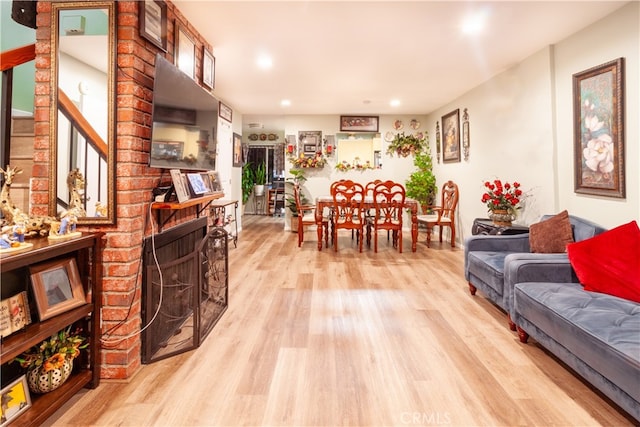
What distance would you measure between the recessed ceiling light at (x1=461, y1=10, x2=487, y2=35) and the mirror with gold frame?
8.42 feet

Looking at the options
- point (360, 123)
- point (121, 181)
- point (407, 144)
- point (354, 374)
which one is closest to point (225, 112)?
point (360, 123)

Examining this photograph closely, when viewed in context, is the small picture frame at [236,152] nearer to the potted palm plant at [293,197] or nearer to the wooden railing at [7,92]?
the potted palm plant at [293,197]

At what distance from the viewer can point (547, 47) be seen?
3.31 meters

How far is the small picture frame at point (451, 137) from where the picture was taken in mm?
5475

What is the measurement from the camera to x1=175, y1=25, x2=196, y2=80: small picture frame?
2412mm

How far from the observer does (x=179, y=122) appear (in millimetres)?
2107

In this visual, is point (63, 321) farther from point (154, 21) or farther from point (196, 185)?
point (154, 21)

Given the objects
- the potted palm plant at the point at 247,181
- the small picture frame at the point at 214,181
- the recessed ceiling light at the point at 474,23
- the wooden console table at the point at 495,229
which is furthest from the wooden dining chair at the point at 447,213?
the potted palm plant at the point at 247,181

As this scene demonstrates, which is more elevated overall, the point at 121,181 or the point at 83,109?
the point at 83,109

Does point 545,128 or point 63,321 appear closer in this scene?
point 63,321

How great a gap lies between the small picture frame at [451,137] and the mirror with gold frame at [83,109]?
5.04 metres

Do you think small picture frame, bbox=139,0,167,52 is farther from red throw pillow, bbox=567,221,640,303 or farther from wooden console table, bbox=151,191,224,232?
red throw pillow, bbox=567,221,640,303

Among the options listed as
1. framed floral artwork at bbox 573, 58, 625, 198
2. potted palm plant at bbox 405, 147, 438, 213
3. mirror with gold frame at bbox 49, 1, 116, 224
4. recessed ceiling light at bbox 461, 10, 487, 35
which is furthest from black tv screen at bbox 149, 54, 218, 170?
potted palm plant at bbox 405, 147, 438, 213

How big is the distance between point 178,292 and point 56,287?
0.84m
